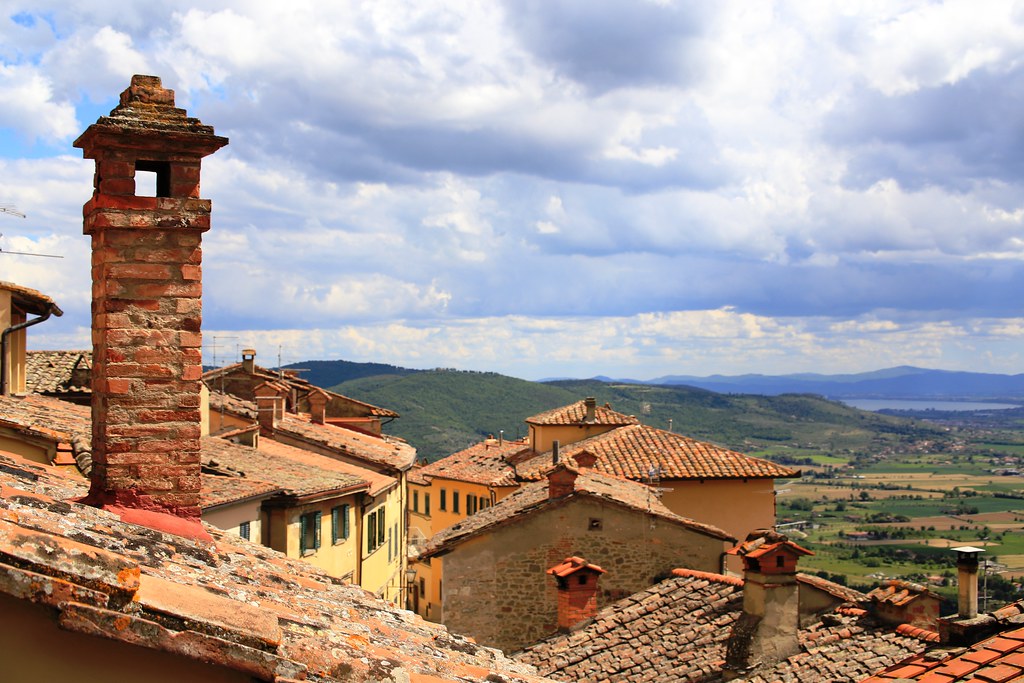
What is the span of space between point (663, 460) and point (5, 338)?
20258 mm

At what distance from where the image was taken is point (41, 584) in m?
4.20

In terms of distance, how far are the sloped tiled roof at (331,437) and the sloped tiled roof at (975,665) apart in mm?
28747

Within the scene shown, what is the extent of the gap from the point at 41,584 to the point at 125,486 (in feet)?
14.0

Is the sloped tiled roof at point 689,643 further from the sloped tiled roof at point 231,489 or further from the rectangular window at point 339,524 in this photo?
the rectangular window at point 339,524

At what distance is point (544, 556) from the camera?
22.8 meters

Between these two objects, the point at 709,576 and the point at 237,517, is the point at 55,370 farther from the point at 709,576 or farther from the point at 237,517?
the point at 709,576

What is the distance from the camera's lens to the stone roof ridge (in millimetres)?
20031

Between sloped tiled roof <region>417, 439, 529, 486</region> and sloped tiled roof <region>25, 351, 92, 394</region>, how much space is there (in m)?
19.5

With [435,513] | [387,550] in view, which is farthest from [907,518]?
[387,550]

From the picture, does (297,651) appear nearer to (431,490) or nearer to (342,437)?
(342,437)

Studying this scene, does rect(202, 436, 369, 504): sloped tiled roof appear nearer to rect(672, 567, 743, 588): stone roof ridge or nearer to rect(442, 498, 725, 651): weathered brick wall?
rect(442, 498, 725, 651): weathered brick wall

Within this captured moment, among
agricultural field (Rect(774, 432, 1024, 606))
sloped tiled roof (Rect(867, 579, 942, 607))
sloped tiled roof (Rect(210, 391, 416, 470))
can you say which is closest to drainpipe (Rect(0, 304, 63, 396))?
sloped tiled roof (Rect(210, 391, 416, 470))

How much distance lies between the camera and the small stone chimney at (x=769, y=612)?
16.8 metres

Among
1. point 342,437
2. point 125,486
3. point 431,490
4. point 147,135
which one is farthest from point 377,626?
point 431,490
